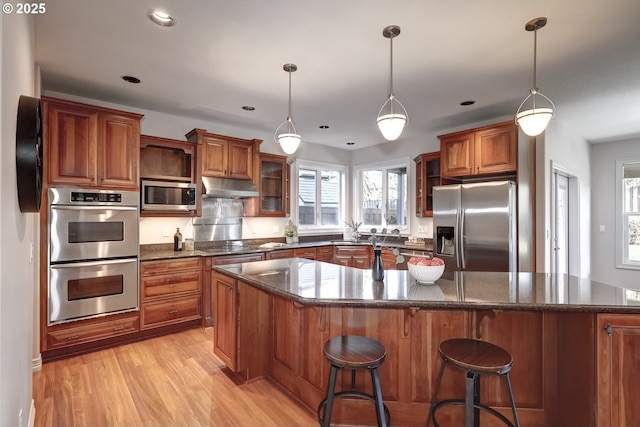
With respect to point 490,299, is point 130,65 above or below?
above

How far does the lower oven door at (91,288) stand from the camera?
2.96 metres

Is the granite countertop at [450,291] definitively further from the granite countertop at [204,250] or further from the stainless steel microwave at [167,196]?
the stainless steel microwave at [167,196]

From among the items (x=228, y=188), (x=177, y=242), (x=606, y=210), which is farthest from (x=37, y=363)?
(x=606, y=210)

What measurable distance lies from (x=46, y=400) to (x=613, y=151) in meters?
8.07

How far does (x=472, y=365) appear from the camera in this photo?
1.56 m

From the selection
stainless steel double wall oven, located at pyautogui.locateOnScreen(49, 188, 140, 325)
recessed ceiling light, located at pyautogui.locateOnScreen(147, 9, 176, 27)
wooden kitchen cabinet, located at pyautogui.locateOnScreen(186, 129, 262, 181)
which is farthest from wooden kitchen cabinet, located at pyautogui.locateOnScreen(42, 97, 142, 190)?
recessed ceiling light, located at pyautogui.locateOnScreen(147, 9, 176, 27)

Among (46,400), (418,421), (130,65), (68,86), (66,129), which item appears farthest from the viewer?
(68,86)

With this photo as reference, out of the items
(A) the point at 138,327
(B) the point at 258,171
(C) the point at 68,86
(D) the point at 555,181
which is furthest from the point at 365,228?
(C) the point at 68,86

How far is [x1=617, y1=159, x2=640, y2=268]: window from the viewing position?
523cm

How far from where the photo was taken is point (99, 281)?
319 centimetres

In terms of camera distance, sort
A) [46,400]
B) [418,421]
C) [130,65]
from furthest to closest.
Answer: [130,65] < [46,400] < [418,421]

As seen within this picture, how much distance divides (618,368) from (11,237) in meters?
2.93

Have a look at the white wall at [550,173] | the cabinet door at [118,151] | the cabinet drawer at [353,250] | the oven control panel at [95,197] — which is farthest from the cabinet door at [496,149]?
the oven control panel at [95,197]

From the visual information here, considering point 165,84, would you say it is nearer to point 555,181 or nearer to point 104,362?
point 104,362
